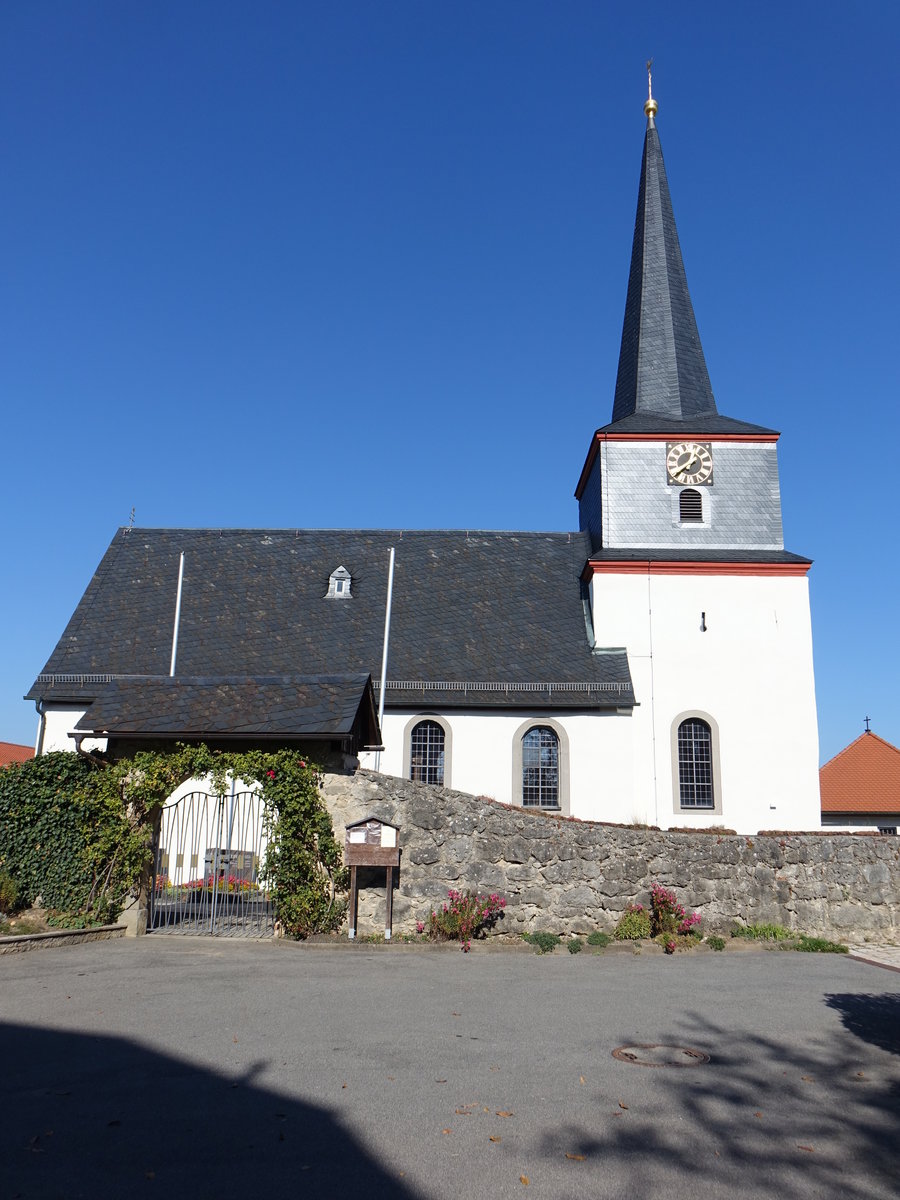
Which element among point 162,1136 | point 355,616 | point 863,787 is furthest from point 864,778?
point 162,1136

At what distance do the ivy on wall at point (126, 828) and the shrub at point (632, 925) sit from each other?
154 inches

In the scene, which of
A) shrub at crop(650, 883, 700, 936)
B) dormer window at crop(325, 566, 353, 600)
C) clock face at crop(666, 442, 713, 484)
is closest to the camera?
shrub at crop(650, 883, 700, 936)

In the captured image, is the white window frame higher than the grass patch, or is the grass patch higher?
the white window frame

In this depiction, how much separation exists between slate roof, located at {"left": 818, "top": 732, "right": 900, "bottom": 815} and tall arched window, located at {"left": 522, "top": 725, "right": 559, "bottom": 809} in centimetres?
1696

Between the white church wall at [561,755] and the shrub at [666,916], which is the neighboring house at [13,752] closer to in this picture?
the white church wall at [561,755]

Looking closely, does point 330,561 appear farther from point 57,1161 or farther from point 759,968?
point 57,1161

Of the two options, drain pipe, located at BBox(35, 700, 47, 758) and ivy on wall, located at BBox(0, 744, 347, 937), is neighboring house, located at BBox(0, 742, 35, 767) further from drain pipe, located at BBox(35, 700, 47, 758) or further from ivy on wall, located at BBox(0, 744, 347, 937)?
ivy on wall, located at BBox(0, 744, 347, 937)

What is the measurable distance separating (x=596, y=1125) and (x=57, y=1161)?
9.71 feet

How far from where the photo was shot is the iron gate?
12.9 m

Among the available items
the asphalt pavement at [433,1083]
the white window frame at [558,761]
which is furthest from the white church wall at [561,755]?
the asphalt pavement at [433,1083]

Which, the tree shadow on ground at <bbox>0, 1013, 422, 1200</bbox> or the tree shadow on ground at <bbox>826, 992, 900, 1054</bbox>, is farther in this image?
the tree shadow on ground at <bbox>826, 992, 900, 1054</bbox>

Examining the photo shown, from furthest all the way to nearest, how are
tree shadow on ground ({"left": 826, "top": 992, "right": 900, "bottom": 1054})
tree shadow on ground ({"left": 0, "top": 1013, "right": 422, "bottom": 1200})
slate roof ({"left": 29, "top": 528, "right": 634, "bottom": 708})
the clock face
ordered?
the clock face < slate roof ({"left": 29, "top": 528, "right": 634, "bottom": 708}) < tree shadow on ground ({"left": 826, "top": 992, "right": 900, "bottom": 1054}) < tree shadow on ground ({"left": 0, "top": 1013, "right": 422, "bottom": 1200})

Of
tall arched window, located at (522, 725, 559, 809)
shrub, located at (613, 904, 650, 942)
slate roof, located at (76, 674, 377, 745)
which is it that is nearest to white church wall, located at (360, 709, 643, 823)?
tall arched window, located at (522, 725, 559, 809)

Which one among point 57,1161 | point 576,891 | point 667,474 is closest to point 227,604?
point 667,474
